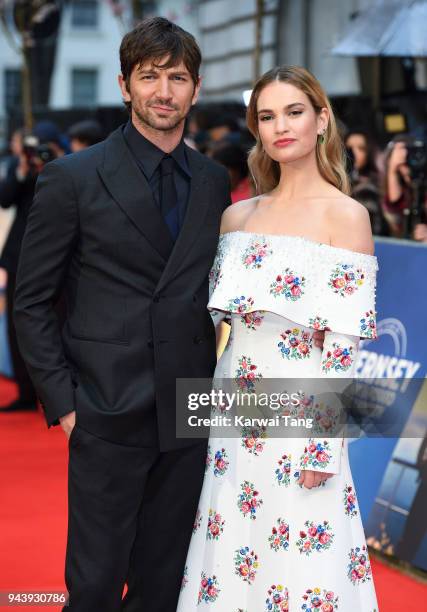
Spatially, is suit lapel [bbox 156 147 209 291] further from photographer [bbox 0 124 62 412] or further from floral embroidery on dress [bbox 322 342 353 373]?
photographer [bbox 0 124 62 412]

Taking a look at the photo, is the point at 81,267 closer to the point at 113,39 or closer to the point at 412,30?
the point at 412,30

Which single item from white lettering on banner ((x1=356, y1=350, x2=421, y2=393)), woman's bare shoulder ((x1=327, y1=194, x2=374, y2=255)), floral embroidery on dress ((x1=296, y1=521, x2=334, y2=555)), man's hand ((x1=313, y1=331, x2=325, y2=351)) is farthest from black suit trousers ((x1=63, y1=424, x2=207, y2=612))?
white lettering on banner ((x1=356, y1=350, x2=421, y2=393))

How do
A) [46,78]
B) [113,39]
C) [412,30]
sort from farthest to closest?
[113,39] → [46,78] → [412,30]

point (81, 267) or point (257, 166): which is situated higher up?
point (257, 166)

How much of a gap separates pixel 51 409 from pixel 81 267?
1.26 feet

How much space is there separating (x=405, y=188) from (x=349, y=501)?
390 cm

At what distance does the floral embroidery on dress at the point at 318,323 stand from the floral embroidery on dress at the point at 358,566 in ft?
2.05

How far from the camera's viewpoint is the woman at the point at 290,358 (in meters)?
3.03

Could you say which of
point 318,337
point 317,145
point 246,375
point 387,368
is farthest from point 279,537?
point 387,368

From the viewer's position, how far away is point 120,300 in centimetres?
302

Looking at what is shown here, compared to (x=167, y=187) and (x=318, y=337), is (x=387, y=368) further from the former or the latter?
(x=167, y=187)

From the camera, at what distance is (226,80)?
878 inches

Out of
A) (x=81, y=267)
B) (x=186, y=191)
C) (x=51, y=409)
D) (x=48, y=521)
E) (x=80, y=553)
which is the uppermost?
(x=186, y=191)

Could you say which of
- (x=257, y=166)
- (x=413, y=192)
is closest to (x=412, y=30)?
(x=413, y=192)
